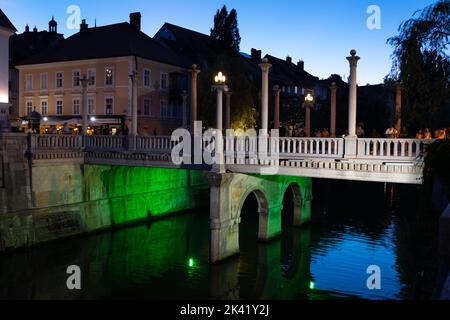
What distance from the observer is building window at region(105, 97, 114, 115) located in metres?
43.2

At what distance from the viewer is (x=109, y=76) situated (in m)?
43.0

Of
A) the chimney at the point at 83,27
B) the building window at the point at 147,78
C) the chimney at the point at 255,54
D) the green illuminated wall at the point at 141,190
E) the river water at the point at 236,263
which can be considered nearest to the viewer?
the river water at the point at 236,263

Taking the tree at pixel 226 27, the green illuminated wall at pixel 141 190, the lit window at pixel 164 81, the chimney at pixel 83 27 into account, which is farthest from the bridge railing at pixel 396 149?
the tree at pixel 226 27

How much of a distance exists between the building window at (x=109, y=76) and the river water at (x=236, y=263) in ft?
50.9

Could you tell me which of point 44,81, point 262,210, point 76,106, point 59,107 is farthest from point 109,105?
point 262,210

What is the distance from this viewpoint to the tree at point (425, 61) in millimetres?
15227

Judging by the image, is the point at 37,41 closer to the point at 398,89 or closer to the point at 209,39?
the point at 209,39

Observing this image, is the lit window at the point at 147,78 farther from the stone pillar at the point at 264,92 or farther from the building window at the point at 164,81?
the stone pillar at the point at 264,92

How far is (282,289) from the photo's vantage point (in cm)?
2089

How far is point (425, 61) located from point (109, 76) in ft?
106

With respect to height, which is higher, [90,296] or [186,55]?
[186,55]

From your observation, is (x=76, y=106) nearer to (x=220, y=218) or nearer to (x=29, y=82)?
(x=29, y=82)
